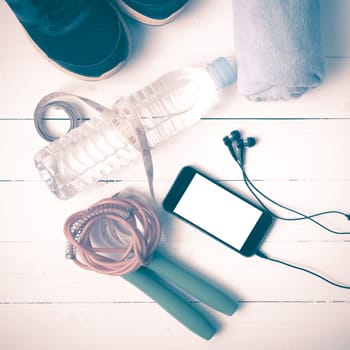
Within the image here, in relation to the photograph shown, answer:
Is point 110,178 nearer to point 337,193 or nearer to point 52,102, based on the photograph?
point 52,102

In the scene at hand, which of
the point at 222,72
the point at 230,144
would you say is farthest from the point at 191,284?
the point at 222,72

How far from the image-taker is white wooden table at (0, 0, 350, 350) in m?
0.62

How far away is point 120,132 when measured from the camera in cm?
62

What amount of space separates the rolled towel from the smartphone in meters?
0.18

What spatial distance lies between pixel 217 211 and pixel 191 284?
0.13m

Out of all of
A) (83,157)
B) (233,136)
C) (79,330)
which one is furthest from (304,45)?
(79,330)

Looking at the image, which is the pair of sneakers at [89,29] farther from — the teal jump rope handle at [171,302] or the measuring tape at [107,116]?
the teal jump rope handle at [171,302]

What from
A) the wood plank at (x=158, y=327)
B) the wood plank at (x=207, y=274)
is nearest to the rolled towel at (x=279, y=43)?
the wood plank at (x=207, y=274)

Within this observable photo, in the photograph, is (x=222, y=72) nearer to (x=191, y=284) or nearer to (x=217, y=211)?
(x=217, y=211)

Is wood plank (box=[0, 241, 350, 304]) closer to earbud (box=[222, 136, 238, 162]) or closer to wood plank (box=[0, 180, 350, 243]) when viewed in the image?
wood plank (box=[0, 180, 350, 243])

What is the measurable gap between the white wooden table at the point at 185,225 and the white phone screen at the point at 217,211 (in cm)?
2

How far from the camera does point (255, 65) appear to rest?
52 cm

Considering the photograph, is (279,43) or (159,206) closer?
(279,43)

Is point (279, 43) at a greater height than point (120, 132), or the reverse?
point (279, 43)
